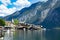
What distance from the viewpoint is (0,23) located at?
178 meters

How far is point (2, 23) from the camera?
591 feet

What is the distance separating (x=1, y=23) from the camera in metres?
180

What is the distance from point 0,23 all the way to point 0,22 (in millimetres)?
938

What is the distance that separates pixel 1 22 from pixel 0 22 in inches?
77.0

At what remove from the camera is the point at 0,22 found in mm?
178000

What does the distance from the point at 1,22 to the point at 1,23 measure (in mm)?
886

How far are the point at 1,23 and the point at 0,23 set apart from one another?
2.07 m

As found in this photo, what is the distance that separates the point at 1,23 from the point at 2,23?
1035mm

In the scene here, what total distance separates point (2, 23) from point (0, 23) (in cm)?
302

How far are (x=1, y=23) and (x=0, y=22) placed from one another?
182cm
